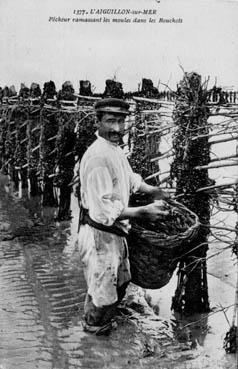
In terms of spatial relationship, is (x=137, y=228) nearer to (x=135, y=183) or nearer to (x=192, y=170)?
(x=135, y=183)

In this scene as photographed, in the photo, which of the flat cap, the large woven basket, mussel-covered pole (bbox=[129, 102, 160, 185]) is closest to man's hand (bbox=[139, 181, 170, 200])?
the large woven basket

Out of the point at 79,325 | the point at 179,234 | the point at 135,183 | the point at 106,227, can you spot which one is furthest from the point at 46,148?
the point at 179,234

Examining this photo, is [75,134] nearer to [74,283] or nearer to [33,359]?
[74,283]

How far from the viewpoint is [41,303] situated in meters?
4.67

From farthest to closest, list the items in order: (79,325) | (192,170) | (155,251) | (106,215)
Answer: (192,170), (79,325), (155,251), (106,215)

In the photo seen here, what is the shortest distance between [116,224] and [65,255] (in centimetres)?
261

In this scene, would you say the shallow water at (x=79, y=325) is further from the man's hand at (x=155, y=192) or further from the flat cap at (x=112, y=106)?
the flat cap at (x=112, y=106)

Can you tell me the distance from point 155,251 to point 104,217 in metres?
0.49

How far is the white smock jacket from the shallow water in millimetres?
387

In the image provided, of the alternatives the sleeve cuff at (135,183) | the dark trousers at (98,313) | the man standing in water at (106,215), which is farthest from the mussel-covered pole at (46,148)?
the dark trousers at (98,313)

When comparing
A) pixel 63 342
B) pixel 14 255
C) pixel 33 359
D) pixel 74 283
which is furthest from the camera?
pixel 14 255

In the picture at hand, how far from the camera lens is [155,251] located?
385cm

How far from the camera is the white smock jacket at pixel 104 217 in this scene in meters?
3.73

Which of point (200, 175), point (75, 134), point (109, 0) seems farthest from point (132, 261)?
point (75, 134)
